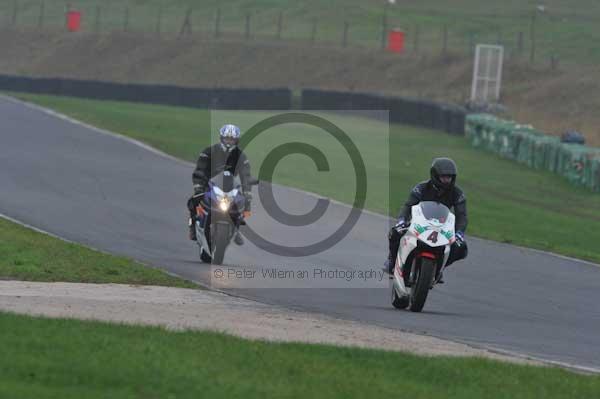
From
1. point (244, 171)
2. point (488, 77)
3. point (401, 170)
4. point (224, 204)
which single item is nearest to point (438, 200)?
point (224, 204)

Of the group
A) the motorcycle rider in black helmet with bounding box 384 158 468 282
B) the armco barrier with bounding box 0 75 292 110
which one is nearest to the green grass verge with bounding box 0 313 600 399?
the motorcycle rider in black helmet with bounding box 384 158 468 282

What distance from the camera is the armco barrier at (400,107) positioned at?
153ft

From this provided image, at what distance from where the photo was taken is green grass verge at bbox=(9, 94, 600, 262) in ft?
79.9

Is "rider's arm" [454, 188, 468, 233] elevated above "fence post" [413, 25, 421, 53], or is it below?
above

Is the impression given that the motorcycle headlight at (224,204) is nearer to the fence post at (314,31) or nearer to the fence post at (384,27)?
the fence post at (384,27)

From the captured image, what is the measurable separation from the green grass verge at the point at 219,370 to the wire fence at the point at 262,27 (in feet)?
172

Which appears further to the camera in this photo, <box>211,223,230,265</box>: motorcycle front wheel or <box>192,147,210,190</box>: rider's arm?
<box>192,147,210,190</box>: rider's arm

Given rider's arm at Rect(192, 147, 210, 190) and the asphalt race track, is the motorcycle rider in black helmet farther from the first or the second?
rider's arm at Rect(192, 147, 210, 190)

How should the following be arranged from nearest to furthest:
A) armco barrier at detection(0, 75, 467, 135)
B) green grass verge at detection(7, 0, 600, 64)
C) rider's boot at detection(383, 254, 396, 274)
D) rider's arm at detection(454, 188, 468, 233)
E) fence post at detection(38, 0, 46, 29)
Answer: rider's arm at detection(454, 188, 468, 233) < rider's boot at detection(383, 254, 396, 274) < armco barrier at detection(0, 75, 467, 135) < green grass verge at detection(7, 0, 600, 64) < fence post at detection(38, 0, 46, 29)

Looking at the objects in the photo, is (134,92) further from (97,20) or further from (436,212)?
(436,212)

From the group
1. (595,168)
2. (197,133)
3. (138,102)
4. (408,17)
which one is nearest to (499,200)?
(595,168)

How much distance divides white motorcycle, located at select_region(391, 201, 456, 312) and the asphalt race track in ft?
1.02

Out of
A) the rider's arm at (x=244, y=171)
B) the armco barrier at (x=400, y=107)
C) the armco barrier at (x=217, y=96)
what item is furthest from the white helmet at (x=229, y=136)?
the armco barrier at (x=217, y=96)

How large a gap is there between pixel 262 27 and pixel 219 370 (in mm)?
71426
